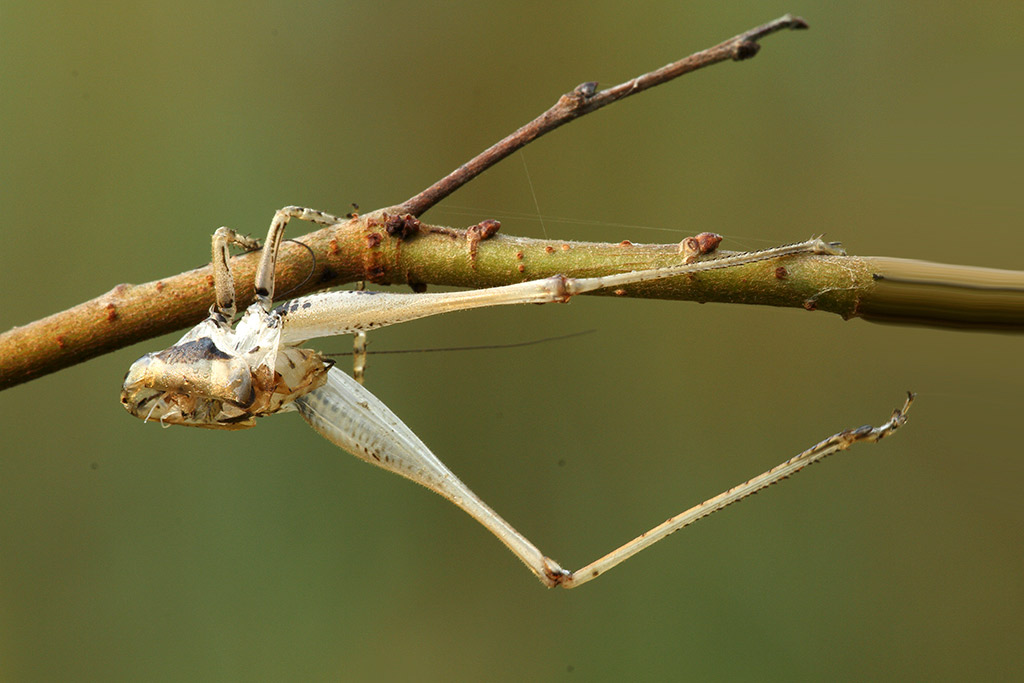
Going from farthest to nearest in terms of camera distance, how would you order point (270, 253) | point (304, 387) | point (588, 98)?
point (304, 387) < point (270, 253) < point (588, 98)

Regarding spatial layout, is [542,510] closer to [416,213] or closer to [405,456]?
[405,456]

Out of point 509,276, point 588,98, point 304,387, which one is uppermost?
point 588,98

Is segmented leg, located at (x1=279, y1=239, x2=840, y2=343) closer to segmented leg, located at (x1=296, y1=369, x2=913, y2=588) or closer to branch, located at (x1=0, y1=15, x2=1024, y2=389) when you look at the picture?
branch, located at (x1=0, y1=15, x2=1024, y2=389)

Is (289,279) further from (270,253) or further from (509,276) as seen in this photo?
(509,276)

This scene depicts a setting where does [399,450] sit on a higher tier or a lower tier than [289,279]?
lower

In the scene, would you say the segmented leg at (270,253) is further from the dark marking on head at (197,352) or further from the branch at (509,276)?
the dark marking on head at (197,352)

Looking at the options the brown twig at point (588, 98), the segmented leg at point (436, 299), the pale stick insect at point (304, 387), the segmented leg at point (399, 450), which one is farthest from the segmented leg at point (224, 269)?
the brown twig at point (588, 98)


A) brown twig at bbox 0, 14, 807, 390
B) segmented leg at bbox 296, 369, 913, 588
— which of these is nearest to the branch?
brown twig at bbox 0, 14, 807, 390

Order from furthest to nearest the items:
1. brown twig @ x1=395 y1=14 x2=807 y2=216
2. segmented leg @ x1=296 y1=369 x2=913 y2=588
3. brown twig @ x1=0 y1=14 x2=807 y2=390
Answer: segmented leg @ x1=296 y1=369 x2=913 y2=588, brown twig @ x1=0 y1=14 x2=807 y2=390, brown twig @ x1=395 y1=14 x2=807 y2=216

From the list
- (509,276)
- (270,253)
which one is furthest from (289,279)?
(509,276)
